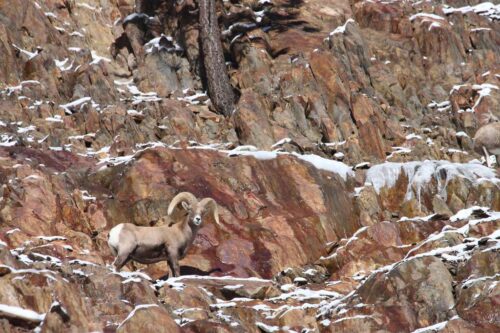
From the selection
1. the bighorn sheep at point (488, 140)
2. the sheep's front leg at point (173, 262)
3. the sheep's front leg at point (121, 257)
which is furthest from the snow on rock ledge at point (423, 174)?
the sheep's front leg at point (121, 257)

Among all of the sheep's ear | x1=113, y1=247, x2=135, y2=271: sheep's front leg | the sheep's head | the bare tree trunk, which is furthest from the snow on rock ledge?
x1=113, y1=247, x2=135, y2=271: sheep's front leg

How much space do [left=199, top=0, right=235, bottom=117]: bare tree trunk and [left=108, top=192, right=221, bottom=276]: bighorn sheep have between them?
32.1 ft

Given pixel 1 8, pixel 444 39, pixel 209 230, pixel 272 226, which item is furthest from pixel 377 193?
pixel 1 8

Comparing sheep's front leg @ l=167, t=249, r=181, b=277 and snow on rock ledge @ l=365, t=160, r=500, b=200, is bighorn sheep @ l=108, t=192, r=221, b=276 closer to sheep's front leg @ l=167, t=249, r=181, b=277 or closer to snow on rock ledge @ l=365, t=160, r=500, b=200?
sheep's front leg @ l=167, t=249, r=181, b=277

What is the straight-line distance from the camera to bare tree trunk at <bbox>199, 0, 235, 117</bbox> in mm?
27922

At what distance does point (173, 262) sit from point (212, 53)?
1227 centimetres

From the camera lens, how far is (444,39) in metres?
32.1

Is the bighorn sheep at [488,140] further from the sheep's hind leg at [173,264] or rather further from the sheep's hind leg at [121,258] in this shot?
the sheep's hind leg at [121,258]

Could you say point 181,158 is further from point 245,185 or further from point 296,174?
point 296,174

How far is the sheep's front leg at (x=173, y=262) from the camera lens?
56.6 ft

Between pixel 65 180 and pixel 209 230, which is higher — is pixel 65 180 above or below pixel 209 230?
above

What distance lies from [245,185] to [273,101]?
572 centimetres

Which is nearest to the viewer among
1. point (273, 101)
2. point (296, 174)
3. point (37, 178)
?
point (37, 178)

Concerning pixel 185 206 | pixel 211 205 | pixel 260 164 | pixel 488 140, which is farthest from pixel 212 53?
pixel 185 206
